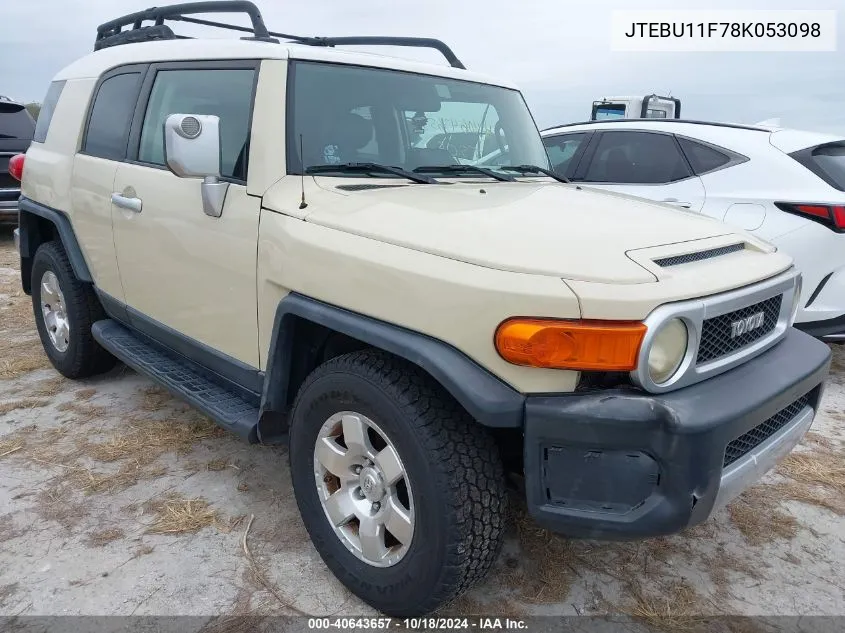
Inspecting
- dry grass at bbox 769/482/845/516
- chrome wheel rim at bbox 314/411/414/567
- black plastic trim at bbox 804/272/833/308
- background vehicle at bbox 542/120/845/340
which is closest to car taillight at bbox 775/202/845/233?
background vehicle at bbox 542/120/845/340

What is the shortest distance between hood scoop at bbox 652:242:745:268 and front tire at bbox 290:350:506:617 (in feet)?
2.55

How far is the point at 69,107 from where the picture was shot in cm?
420

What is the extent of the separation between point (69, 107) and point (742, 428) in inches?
167

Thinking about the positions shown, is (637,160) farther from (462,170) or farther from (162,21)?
(162,21)

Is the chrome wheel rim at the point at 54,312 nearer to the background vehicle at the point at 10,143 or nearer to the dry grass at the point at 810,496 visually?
the dry grass at the point at 810,496

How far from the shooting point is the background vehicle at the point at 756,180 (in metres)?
4.36

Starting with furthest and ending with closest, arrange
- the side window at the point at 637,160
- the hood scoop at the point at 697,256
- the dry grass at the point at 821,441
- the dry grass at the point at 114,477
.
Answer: the side window at the point at 637,160, the dry grass at the point at 821,441, the dry grass at the point at 114,477, the hood scoop at the point at 697,256

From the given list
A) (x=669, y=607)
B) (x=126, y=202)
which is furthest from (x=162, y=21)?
(x=669, y=607)

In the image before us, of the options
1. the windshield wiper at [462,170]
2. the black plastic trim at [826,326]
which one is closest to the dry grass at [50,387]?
the windshield wiper at [462,170]

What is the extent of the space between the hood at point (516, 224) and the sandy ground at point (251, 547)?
1.30 meters

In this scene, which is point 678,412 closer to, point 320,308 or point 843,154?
point 320,308

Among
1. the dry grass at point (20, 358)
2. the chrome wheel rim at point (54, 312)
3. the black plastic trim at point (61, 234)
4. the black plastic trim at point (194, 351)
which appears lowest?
the dry grass at point (20, 358)

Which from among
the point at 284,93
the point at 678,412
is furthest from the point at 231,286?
the point at 678,412

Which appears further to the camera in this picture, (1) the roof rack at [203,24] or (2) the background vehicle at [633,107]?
(2) the background vehicle at [633,107]
